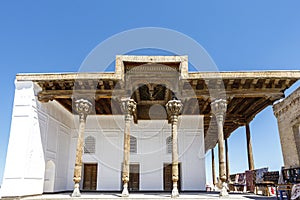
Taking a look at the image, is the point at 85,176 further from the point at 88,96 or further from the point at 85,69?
the point at 85,69

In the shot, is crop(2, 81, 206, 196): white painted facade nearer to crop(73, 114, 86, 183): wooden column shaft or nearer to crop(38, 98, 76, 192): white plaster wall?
crop(38, 98, 76, 192): white plaster wall

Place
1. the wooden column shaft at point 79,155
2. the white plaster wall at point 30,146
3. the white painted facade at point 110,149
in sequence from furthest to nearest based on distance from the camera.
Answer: the white painted facade at point 110,149 < the white plaster wall at point 30,146 < the wooden column shaft at point 79,155

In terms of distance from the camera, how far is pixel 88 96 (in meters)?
10.3

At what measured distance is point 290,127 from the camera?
1118cm

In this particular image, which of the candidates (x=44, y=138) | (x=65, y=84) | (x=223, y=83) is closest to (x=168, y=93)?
(x=223, y=83)

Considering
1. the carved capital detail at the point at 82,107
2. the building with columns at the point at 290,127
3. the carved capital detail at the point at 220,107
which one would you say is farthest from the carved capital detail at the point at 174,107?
the building with columns at the point at 290,127

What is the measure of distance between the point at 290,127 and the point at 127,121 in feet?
22.8

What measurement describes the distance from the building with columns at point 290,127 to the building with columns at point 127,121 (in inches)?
34.7

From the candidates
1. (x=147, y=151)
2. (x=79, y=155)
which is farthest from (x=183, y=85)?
(x=147, y=151)

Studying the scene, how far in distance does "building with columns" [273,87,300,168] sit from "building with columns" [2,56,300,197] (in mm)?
883

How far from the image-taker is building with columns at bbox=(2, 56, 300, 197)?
978 centimetres

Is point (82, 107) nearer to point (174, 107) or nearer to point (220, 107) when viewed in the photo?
point (174, 107)

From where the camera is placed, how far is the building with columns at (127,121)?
9781mm

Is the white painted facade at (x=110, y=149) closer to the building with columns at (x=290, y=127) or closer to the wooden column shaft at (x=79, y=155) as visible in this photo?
the wooden column shaft at (x=79, y=155)
